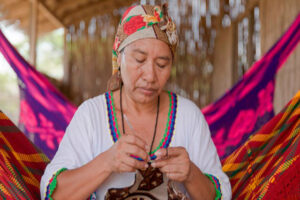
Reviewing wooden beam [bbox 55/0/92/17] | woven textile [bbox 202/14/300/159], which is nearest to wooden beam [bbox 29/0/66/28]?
wooden beam [bbox 55/0/92/17]

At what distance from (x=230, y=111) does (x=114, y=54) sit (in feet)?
4.39

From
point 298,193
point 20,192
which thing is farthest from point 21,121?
point 298,193

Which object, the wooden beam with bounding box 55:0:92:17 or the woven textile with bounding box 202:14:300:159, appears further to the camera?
the wooden beam with bounding box 55:0:92:17

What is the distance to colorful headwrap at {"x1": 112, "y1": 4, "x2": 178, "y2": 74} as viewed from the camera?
47.6 inches

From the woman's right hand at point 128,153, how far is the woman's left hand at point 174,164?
42 millimetres

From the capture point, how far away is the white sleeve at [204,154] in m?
1.16

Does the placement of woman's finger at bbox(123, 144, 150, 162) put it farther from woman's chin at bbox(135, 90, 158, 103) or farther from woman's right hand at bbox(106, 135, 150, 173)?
woman's chin at bbox(135, 90, 158, 103)

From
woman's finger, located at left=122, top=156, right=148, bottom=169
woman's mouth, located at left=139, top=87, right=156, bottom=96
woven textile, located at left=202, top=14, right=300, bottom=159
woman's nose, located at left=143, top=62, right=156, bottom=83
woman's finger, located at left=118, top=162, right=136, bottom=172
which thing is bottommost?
woven textile, located at left=202, top=14, right=300, bottom=159

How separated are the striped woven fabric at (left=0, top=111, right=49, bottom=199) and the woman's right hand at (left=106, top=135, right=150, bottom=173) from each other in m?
0.29

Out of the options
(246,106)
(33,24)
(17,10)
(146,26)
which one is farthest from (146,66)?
(17,10)

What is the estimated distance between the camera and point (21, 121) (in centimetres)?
257

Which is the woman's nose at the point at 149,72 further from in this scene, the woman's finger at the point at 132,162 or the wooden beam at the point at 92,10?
the wooden beam at the point at 92,10

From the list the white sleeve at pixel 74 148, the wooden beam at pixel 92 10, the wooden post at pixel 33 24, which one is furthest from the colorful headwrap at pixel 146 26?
the wooden beam at pixel 92 10

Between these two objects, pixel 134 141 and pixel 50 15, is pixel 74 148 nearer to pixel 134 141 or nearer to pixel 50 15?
pixel 134 141
